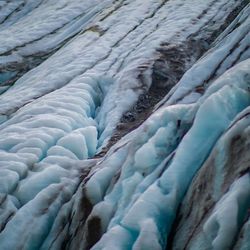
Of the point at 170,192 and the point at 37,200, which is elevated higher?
the point at 170,192

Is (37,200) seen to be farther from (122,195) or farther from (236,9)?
(236,9)

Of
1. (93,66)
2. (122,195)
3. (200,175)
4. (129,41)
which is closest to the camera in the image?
(200,175)

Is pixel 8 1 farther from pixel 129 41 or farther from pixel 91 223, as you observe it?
pixel 91 223

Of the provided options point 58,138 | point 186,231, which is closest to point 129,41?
point 58,138

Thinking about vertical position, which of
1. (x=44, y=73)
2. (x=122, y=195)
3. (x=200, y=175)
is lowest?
(x=44, y=73)

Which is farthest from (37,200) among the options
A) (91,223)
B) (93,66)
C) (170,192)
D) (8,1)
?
(8,1)

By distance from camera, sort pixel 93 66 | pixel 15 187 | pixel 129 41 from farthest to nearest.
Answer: pixel 129 41 < pixel 93 66 < pixel 15 187

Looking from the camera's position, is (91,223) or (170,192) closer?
(170,192)
